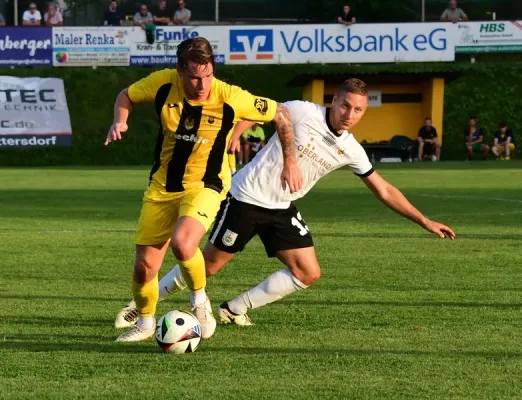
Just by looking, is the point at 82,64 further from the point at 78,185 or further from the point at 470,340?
the point at 470,340

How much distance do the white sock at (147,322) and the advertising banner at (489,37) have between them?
30887mm

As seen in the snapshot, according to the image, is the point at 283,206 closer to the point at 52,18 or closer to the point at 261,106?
the point at 261,106

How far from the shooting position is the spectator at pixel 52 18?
37656 millimetres

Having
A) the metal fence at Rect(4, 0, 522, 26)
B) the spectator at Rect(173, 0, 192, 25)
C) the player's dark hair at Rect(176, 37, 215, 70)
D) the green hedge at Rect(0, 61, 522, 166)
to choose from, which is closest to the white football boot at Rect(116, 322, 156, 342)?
the player's dark hair at Rect(176, 37, 215, 70)

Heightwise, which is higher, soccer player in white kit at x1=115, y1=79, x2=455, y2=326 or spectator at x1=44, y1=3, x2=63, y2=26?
spectator at x1=44, y1=3, x2=63, y2=26

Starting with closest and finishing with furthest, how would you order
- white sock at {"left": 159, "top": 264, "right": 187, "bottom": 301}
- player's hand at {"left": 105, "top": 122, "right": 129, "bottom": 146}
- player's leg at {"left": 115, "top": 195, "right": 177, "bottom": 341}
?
player's hand at {"left": 105, "top": 122, "right": 129, "bottom": 146} < player's leg at {"left": 115, "top": 195, "right": 177, "bottom": 341} < white sock at {"left": 159, "top": 264, "right": 187, "bottom": 301}

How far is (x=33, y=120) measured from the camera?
1446 inches

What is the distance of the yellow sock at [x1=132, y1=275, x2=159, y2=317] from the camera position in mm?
7238

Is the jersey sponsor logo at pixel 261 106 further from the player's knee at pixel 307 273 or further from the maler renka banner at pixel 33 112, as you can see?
the maler renka banner at pixel 33 112

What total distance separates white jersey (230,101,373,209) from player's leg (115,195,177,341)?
72 cm

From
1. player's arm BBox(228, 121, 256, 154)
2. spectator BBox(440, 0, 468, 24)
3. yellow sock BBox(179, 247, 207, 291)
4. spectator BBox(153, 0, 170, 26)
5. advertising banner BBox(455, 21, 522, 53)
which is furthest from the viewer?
spectator BBox(440, 0, 468, 24)

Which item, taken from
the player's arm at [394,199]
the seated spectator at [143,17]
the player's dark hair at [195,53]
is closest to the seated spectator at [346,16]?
the seated spectator at [143,17]

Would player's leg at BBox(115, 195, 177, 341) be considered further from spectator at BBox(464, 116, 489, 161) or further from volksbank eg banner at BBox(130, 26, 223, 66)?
spectator at BBox(464, 116, 489, 161)

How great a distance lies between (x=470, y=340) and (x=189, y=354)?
5.71 feet
